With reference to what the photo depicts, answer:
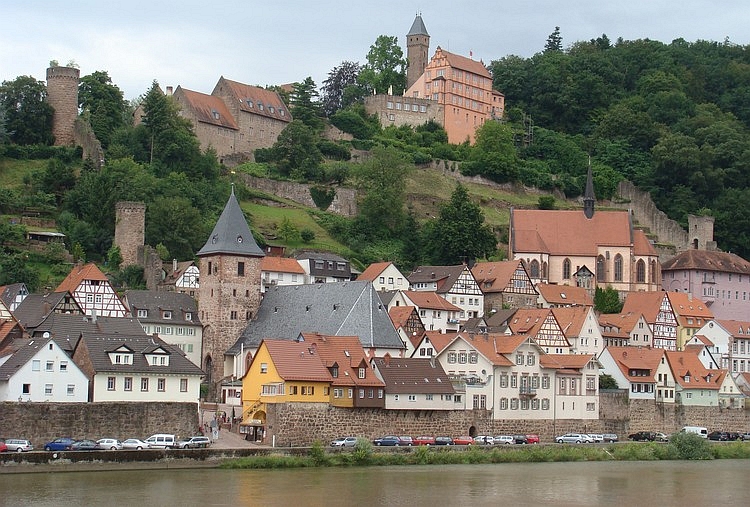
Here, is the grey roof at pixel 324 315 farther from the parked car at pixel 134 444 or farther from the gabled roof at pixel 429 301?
the parked car at pixel 134 444

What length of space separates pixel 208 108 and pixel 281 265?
75.0 ft

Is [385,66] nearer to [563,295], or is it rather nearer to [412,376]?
[563,295]

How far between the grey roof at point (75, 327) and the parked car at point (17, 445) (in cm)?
675

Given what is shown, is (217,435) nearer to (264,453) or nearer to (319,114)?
(264,453)

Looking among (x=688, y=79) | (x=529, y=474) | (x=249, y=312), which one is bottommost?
(x=529, y=474)

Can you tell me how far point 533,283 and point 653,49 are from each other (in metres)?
60.4

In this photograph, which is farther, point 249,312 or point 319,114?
point 319,114

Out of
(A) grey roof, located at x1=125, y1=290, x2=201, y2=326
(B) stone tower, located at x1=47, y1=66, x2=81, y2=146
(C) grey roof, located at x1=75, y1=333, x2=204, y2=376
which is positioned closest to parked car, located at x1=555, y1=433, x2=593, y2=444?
(C) grey roof, located at x1=75, y1=333, x2=204, y2=376

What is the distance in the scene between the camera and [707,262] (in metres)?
98.8

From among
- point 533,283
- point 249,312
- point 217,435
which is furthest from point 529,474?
point 533,283

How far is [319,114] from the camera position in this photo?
388 feet

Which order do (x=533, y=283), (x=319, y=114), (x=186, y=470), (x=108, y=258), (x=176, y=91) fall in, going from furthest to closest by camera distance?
1. (x=319, y=114)
2. (x=176, y=91)
3. (x=533, y=283)
4. (x=108, y=258)
5. (x=186, y=470)

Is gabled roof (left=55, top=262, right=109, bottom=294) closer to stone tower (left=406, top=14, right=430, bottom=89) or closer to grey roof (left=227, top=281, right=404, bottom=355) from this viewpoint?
grey roof (left=227, top=281, right=404, bottom=355)

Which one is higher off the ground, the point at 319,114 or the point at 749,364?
the point at 319,114
